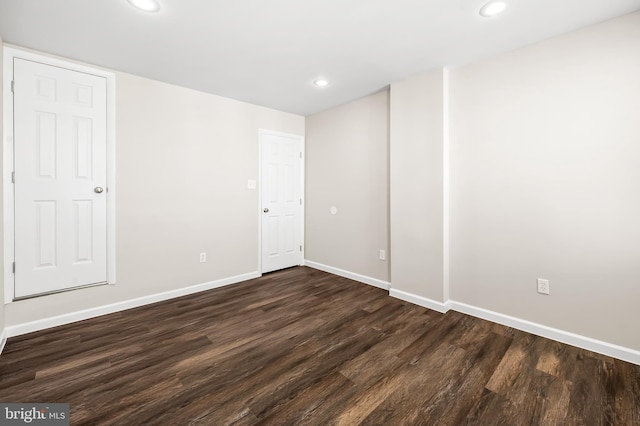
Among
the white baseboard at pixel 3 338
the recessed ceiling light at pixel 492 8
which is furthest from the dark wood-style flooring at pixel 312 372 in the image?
the recessed ceiling light at pixel 492 8

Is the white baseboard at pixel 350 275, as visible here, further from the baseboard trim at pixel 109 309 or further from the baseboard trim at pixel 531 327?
the baseboard trim at pixel 109 309

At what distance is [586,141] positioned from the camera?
2.15 meters

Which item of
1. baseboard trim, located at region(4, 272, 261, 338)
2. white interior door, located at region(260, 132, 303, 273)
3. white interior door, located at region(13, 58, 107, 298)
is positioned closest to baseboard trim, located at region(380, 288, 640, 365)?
white interior door, located at region(260, 132, 303, 273)

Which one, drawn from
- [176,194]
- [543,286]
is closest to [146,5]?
[176,194]

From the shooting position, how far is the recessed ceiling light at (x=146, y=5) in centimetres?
185

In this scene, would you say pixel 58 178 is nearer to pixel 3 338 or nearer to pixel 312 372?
pixel 3 338

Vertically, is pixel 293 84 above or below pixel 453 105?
above

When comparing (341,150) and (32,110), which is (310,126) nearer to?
(341,150)

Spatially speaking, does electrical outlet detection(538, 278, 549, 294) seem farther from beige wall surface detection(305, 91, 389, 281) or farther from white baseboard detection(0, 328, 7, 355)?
white baseboard detection(0, 328, 7, 355)

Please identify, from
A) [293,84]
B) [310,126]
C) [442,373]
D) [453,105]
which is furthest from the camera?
[310,126]

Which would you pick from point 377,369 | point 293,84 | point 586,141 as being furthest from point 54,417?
point 586,141

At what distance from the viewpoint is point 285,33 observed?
222cm

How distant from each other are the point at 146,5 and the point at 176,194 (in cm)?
191

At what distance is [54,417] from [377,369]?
6.19ft
